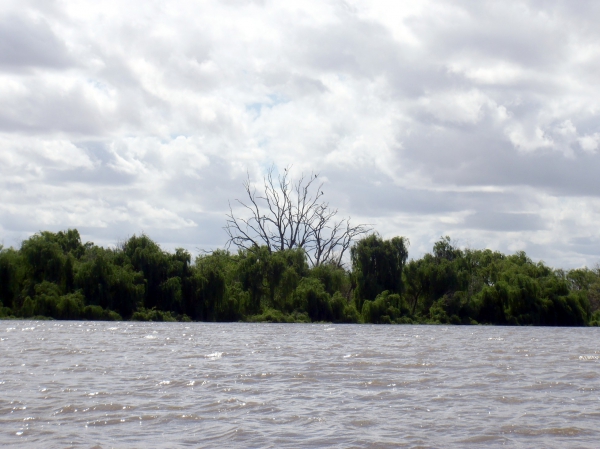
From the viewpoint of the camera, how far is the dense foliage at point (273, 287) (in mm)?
57125

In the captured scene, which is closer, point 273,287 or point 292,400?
point 292,400

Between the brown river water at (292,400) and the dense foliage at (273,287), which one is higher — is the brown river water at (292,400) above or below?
below

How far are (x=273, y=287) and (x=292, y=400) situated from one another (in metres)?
49.8

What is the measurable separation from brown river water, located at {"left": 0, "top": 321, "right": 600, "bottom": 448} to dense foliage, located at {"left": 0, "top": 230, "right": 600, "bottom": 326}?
110 ft

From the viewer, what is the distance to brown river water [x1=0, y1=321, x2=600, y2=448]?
11.0 meters

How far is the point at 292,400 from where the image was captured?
46.7ft

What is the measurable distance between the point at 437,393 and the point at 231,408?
4597mm

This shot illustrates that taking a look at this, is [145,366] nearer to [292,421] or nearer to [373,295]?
[292,421]

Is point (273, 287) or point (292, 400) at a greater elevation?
point (273, 287)

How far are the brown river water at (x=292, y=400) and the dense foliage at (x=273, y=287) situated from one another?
110 feet

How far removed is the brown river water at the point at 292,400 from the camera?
1103 centimetres

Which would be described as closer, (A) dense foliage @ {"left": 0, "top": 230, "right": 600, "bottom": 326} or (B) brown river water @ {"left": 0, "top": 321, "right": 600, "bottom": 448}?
(B) brown river water @ {"left": 0, "top": 321, "right": 600, "bottom": 448}

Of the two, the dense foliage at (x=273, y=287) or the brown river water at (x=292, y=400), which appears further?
the dense foliage at (x=273, y=287)

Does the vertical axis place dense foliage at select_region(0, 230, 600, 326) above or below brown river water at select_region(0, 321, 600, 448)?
above
